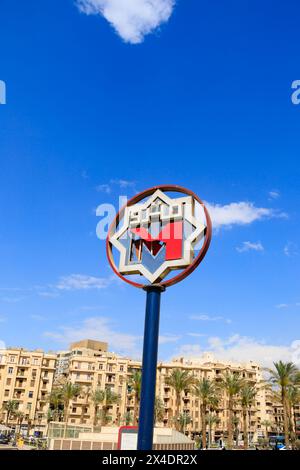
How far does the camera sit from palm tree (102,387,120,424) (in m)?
89.3

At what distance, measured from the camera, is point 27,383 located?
312 ft

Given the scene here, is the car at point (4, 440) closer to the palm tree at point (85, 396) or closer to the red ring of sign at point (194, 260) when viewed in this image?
the palm tree at point (85, 396)

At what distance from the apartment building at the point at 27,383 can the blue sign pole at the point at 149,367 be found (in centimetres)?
8205

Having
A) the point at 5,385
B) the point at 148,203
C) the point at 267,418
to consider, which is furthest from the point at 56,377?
the point at 148,203

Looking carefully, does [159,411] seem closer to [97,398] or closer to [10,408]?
[97,398]

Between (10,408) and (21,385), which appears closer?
(10,408)

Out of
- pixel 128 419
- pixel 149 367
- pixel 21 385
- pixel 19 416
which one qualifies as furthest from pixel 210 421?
pixel 149 367

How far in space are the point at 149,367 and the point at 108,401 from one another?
7658cm

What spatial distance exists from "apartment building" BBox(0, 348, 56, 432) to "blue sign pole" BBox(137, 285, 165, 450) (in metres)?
82.0

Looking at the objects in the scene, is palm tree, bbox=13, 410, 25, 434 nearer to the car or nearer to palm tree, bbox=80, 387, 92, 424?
palm tree, bbox=80, 387, 92, 424

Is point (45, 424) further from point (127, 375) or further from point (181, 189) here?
point (181, 189)

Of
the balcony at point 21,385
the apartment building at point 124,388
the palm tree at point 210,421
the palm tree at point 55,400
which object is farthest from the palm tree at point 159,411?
the balcony at point 21,385

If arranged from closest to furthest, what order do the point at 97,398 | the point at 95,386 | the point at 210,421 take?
the point at 97,398 → the point at 210,421 → the point at 95,386

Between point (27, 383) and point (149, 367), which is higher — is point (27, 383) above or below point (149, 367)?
above
